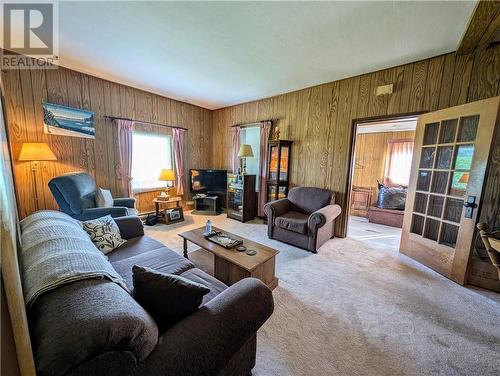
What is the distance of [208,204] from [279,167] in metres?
2.04

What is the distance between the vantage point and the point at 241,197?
4348 millimetres

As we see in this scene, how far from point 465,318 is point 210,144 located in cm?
521

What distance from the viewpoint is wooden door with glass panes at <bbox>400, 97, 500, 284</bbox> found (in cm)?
204

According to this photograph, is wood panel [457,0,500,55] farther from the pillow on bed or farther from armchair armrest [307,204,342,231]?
the pillow on bed

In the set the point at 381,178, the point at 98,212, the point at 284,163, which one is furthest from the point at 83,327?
the point at 381,178

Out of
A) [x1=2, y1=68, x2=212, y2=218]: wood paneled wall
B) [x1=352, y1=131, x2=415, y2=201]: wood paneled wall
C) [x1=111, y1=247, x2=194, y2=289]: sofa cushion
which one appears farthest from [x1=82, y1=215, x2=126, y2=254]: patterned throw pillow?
[x1=352, y1=131, x2=415, y2=201]: wood paneled wall

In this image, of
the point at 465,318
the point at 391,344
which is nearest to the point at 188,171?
the point at 391,344

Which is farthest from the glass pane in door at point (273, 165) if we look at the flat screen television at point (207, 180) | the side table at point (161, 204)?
the side table at point (161, 204)

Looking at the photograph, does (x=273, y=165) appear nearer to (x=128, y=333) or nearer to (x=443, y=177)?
(x=443, y=177)

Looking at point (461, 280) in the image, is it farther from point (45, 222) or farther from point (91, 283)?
point (45, 222)

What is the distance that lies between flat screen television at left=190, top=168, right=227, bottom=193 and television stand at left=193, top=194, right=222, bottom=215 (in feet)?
0.64

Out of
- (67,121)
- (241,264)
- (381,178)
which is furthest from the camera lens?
(381,178)

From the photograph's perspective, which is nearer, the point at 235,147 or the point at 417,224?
the point at 417,224

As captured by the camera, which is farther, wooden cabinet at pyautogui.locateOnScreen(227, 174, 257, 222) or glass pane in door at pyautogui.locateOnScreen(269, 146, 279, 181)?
wooden cabinet at pyautogui.locateOnScreen(227, 174, 257, 222)
